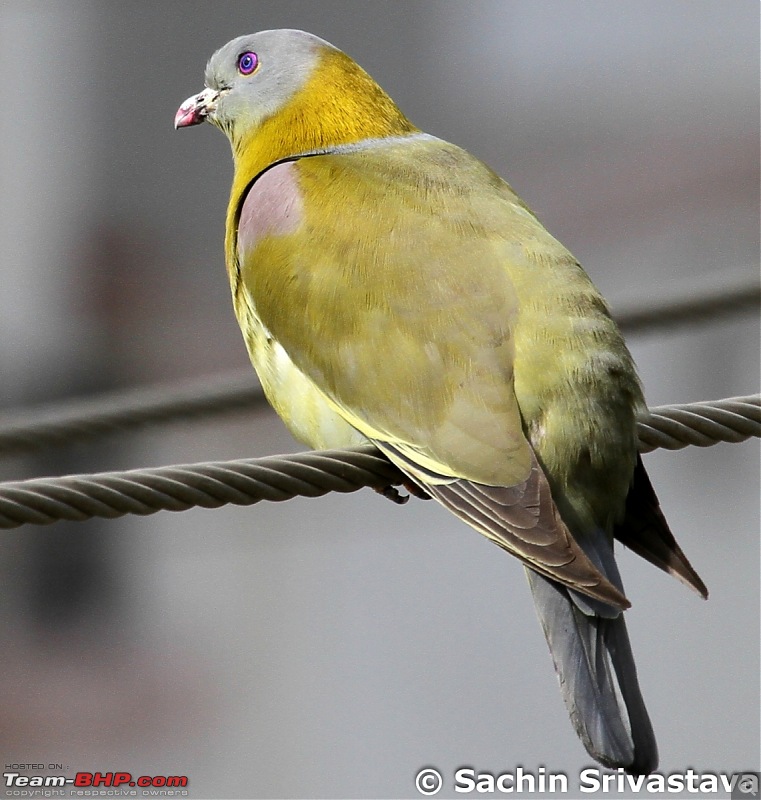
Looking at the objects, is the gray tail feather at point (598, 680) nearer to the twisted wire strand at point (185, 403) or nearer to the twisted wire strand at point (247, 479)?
the twisted wire strand at point (247, 479)

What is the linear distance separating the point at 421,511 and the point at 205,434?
196cm

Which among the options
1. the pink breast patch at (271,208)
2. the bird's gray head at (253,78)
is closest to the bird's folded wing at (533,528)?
the pink breast patch at (271,208)

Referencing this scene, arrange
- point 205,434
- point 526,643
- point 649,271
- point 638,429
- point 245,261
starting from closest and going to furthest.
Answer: point 638,429 < point 245,261 < point 526,643 < point 205,434 < point 649,271

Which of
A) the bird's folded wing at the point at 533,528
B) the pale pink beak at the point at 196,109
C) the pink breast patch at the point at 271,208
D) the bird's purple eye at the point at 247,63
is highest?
the bird's purple eye at the point at 247,63

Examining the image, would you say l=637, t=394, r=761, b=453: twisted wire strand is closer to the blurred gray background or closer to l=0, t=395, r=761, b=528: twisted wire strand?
l=0, t=395, r=761, b=528: twisted wire strand

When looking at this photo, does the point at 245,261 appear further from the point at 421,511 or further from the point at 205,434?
the point at 205,434

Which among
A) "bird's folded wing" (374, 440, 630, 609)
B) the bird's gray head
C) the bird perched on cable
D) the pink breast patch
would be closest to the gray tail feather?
the bird perched on cable

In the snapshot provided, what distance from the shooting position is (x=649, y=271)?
10.4 meters

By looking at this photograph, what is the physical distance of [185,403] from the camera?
369cm

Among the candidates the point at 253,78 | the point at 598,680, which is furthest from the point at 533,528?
the point at 253,78

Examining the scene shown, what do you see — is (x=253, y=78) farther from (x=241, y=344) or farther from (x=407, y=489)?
(x=241, y=344)

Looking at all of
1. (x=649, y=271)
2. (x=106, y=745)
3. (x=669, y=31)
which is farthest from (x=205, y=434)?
(x=669, y=31)

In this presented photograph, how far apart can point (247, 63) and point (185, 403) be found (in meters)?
1.07

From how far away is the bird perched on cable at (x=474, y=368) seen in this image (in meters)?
1.98
